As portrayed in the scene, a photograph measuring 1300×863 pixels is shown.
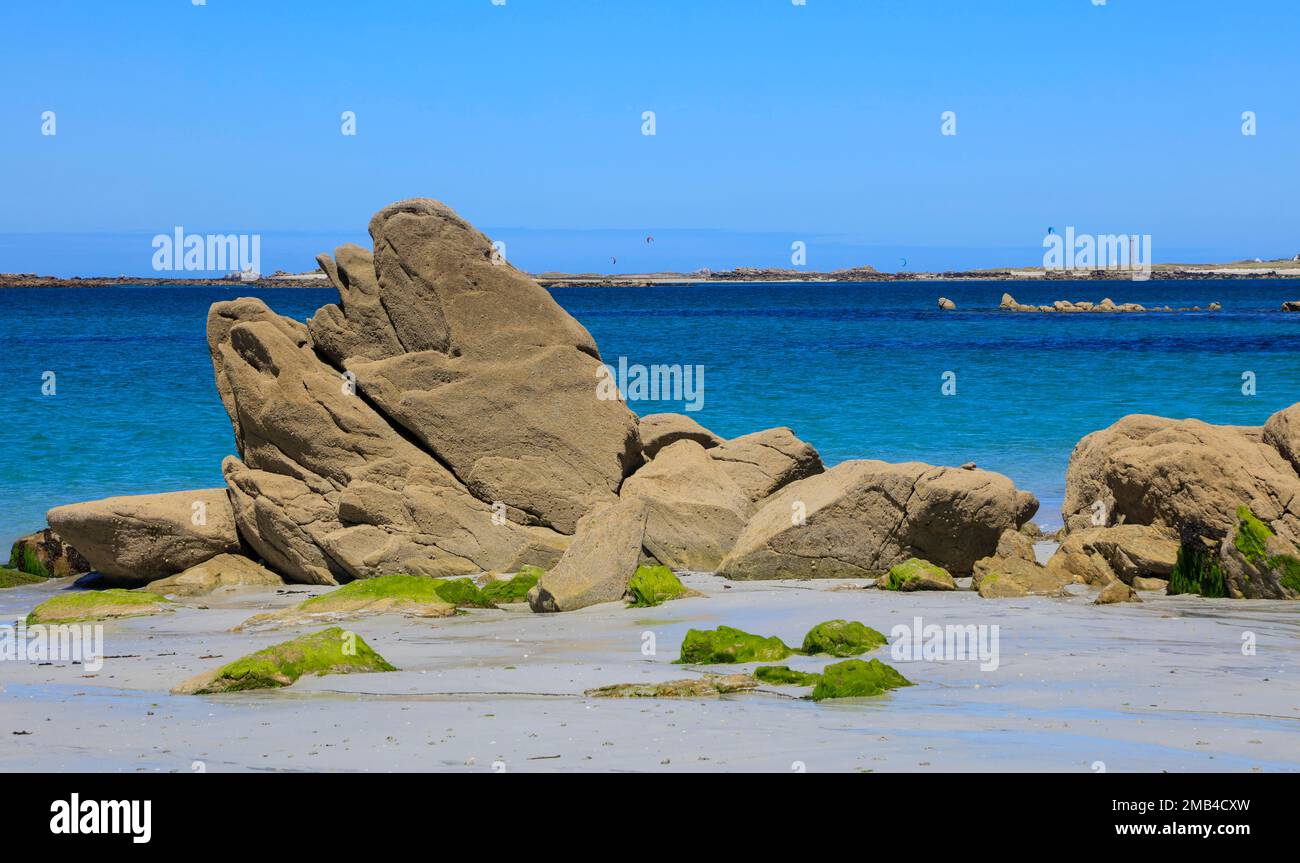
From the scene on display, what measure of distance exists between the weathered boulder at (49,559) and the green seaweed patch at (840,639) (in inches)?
366

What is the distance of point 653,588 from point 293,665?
3.82 m

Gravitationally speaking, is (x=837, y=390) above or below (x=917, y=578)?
above

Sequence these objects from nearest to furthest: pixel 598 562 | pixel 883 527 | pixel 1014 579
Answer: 1. pixel 1014 579
2. pixel 598 562
3. pixel 883 527

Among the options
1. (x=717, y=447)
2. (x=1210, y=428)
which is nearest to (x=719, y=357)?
(x=717, y=447)

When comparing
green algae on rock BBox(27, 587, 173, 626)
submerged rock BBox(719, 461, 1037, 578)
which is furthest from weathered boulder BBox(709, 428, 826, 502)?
green algae on rock BBox(27, 587, 173, 626)

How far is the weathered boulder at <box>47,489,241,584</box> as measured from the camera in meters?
14.3

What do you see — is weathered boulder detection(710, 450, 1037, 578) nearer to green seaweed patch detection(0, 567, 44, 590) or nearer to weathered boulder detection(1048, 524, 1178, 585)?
weathered boulder detection(1048, 524, 1178, 585)

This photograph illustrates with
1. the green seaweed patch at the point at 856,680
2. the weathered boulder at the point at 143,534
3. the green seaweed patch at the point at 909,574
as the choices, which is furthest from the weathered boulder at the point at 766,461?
the green seaweed patch at the point at 856,680

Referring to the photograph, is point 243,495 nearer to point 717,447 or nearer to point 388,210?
point 388,210

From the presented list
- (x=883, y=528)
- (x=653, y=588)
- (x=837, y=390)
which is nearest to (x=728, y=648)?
(x=653, y=588)

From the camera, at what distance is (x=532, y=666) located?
933 cm

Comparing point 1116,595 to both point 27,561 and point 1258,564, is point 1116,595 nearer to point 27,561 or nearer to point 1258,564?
point 1258,564

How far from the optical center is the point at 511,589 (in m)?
12.5

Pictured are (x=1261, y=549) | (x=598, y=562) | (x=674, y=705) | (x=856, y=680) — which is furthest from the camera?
(x=598, y=562)
